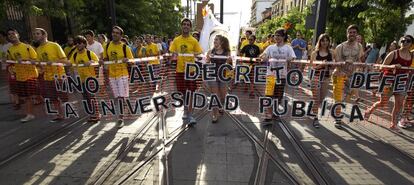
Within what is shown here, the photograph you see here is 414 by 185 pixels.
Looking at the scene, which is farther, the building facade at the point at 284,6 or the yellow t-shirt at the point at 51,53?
the building facade at the point at 284,6

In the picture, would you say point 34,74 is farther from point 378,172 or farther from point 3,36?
point 378,172

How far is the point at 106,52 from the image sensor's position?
6.11 metres

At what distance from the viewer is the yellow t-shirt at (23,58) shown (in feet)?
20.8

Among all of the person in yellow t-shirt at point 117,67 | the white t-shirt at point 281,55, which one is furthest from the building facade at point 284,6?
the person in yellow t-shirt at point 117,67

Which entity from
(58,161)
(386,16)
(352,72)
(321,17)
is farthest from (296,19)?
(58,161)

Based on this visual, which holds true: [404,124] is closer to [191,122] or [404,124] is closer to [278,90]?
[278,90]

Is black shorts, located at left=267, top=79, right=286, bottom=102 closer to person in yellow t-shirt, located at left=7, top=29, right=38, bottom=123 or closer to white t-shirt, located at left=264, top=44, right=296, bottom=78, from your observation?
white t-shirt, located at left=264, top=44, right=296, bottom=78

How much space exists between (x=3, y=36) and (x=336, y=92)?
7.75m

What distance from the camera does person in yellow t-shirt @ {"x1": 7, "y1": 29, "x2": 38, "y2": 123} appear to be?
632 cm

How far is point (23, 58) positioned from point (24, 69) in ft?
0.87

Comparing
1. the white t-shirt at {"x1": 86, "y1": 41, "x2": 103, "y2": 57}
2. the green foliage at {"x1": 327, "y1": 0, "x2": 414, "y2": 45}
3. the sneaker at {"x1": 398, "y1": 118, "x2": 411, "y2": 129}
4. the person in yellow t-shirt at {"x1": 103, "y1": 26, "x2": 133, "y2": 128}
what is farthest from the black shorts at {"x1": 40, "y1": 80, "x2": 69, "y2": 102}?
the green foliage at {"x1": 327, "y1": 0, "x2": 414, "y2": 45}

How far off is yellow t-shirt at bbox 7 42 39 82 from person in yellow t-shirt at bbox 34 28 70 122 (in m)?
0.20

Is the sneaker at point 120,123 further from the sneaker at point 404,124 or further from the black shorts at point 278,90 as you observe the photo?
the sneaker at point 404,124

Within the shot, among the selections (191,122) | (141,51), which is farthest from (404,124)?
(141,51)
